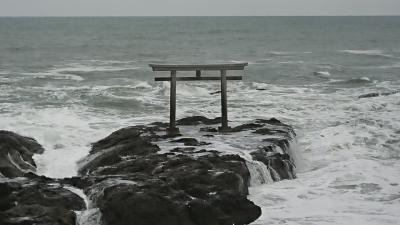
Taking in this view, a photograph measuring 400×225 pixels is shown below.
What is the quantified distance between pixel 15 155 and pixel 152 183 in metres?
4.43

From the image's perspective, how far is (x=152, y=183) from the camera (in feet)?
33.7

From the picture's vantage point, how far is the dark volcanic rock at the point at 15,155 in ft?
39.3

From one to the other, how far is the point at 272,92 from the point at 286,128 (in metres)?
A: 11.4

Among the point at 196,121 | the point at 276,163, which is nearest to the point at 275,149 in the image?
the point at 276,163

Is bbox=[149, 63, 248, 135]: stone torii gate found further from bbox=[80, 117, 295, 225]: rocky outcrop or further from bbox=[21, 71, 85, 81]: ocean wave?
bbox=[21, 71, 85, 81]: ocean wave

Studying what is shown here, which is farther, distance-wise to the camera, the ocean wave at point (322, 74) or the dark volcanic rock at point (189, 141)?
the ocean wave at point (322, 74)

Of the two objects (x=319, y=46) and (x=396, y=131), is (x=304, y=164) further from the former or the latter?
(x=319, y=46)

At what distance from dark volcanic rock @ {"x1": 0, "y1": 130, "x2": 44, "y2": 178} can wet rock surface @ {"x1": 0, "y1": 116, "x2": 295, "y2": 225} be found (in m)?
0.04

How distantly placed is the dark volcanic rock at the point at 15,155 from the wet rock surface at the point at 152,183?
0.04m

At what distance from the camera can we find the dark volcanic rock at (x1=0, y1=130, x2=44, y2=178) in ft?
39.3

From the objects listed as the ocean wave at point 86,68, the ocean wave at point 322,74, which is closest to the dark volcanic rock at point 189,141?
the ocean wave at point 322,74

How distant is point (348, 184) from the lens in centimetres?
1238

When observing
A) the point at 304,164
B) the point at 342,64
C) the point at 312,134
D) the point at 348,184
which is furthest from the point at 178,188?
the point at 342,64

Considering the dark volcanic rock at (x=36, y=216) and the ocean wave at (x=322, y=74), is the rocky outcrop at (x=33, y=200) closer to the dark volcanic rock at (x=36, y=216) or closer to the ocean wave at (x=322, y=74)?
the dark volcanic rock at (x=36, y=216)
